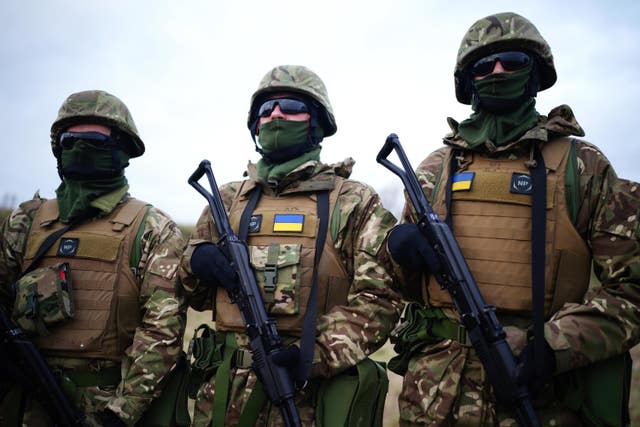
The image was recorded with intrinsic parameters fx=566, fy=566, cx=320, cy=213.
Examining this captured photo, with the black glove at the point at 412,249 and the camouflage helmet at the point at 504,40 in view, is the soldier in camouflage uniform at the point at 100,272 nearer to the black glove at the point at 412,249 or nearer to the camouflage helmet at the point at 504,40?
the black glove at the point at 412,249

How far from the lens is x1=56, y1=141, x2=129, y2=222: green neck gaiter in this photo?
4.66 meters

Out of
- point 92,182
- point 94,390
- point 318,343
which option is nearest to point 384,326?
point 318,343

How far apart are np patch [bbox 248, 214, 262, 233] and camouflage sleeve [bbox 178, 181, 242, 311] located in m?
0.34

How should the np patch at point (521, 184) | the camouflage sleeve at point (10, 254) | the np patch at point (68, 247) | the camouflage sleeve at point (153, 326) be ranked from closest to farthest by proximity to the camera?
the np patch at point (521, 184)
the camouflage sleeve at point (153, 326)
the np patch at point (68, 247)
the camouflage sleeve at point (10, 254)

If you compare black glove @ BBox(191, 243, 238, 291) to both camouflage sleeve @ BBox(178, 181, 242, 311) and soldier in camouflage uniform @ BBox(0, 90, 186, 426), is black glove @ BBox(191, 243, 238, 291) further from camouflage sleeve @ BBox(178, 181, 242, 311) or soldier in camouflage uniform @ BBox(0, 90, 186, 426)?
soldier in camouflage uniform @ BBox(0, 90, 186, 426)

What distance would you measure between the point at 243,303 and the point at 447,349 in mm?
1353

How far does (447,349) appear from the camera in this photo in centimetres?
346

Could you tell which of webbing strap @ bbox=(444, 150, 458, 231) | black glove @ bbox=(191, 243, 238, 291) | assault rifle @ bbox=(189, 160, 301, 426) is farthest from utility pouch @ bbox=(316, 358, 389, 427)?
webbing strap @ bbox=(444, 150, 458, 231)

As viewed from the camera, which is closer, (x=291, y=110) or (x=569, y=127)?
(x=569, y=127)

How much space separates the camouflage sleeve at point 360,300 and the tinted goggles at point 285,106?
93cm

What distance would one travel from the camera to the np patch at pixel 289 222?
4047 mm

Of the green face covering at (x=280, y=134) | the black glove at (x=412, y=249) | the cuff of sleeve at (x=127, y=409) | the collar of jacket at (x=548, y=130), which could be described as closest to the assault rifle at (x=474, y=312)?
the black glove at (x=412, y=249)

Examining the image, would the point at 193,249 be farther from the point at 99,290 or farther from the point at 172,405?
the point at 172,405

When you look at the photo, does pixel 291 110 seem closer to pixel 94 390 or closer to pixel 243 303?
pixel 243 303
